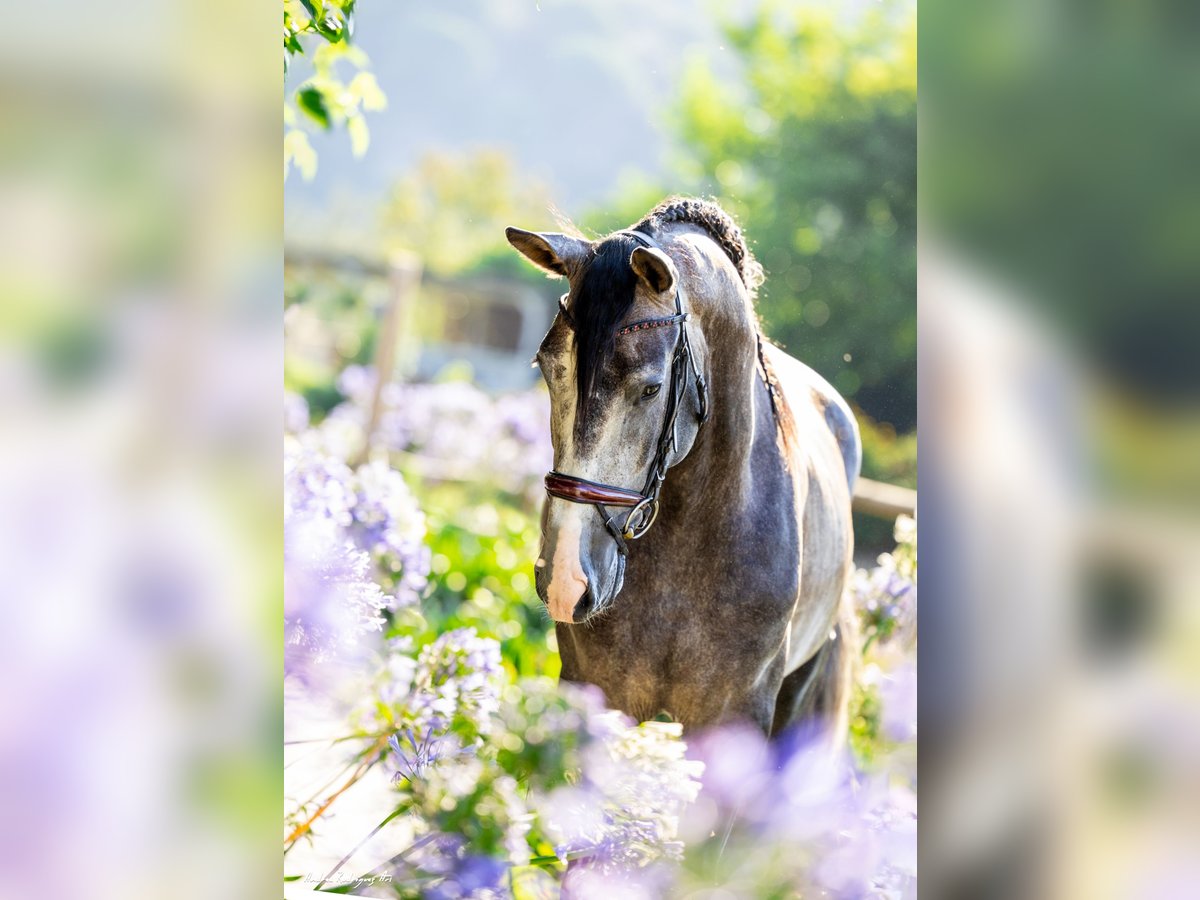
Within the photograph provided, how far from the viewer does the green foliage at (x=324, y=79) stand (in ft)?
7.45

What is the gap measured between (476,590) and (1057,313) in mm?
3047

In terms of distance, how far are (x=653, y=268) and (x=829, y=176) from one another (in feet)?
7.13

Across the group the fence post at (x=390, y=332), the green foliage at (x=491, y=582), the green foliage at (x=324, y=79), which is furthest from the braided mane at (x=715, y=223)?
the fence post at (x=390, y=332)

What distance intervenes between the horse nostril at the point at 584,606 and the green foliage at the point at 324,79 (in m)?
1.40

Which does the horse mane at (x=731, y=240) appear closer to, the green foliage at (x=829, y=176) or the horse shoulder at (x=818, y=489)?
the horse shoulder at (x=818, y=489)

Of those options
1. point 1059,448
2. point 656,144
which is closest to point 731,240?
point 1059,448

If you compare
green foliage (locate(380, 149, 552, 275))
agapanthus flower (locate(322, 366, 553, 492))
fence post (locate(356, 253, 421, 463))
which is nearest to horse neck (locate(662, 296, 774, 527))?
green foliage (locate(380, 149, 552, 275))

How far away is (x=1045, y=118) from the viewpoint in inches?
49.6

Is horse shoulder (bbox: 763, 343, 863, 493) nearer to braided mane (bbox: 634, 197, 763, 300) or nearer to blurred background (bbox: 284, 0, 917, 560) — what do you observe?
blurred background (bbox: 284, 0, 917, 560)

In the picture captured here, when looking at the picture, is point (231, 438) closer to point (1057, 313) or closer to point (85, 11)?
point (85, 11)

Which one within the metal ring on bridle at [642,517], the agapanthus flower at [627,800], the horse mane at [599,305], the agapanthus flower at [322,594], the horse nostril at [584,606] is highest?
the horse mane at [599,305]

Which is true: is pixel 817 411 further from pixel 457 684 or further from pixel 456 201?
pixel 456 201

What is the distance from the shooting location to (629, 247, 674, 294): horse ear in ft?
5.30

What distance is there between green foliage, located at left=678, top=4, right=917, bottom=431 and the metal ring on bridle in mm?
862
